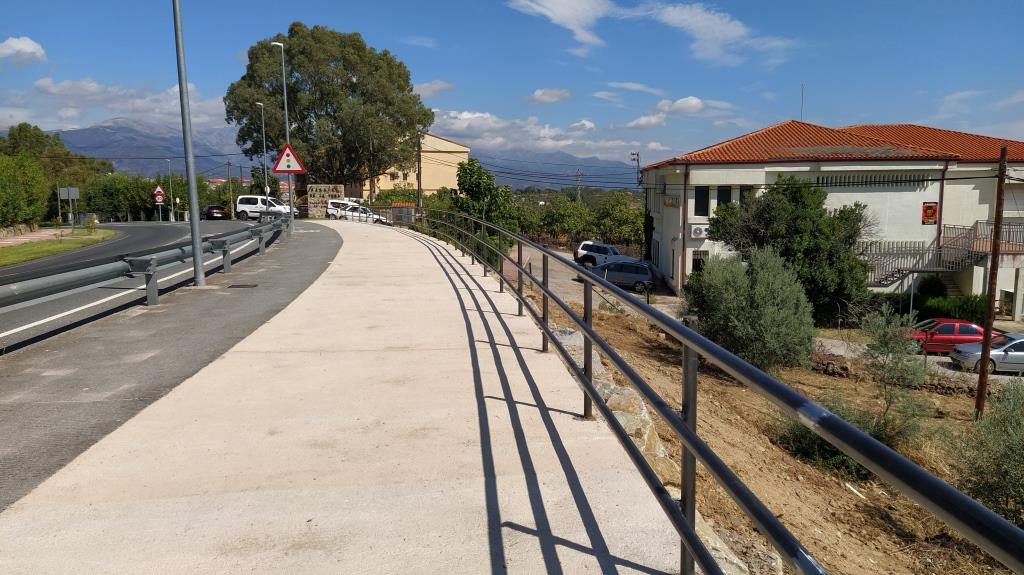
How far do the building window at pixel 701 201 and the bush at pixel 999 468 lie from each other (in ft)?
107

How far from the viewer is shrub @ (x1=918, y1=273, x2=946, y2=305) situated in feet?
125

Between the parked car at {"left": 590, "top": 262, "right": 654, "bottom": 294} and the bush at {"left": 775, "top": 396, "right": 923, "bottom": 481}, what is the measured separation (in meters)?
29.4

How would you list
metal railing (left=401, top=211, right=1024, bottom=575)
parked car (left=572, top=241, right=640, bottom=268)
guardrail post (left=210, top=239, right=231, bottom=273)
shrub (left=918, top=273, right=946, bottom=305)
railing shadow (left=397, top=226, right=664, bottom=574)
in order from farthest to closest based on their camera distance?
parked car (left=572, top=241, right=640, bottom=268) < shrub (left=918, top=273, right=946, bottom=305) < guardrail post (left=210, top=239, right=231, bottom=273) < railing shadow (left=397, top=226, right=664, bottom=574) < metal railing (left=401, top=211, right=1024, bottom=575)

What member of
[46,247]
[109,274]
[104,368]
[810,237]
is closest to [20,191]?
[46,247]

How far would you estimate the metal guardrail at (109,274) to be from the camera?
6773 mm

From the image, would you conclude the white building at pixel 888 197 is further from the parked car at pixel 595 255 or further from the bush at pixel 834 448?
the bush at pixel 834 448

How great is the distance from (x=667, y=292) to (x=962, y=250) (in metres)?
15.7

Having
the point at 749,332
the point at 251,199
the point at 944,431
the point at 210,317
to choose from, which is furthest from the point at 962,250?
the point at 251,199

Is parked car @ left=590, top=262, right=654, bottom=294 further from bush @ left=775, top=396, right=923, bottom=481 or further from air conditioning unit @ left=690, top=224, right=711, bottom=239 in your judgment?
bush @ left=775, top=396, right=923, bottom=481

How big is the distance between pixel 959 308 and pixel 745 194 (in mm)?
11847

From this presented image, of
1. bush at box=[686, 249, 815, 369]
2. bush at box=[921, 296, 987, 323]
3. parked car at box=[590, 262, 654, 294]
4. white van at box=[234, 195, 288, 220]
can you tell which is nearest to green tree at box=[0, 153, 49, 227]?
white van at box=[234, 195, 288, 220]

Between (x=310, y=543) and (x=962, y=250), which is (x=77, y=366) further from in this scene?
(x=962, y=250)

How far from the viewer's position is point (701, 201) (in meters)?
41.0

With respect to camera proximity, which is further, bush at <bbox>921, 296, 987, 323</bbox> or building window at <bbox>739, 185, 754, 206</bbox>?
building window at <bbox>739, 185, 754, 206</bbox>
